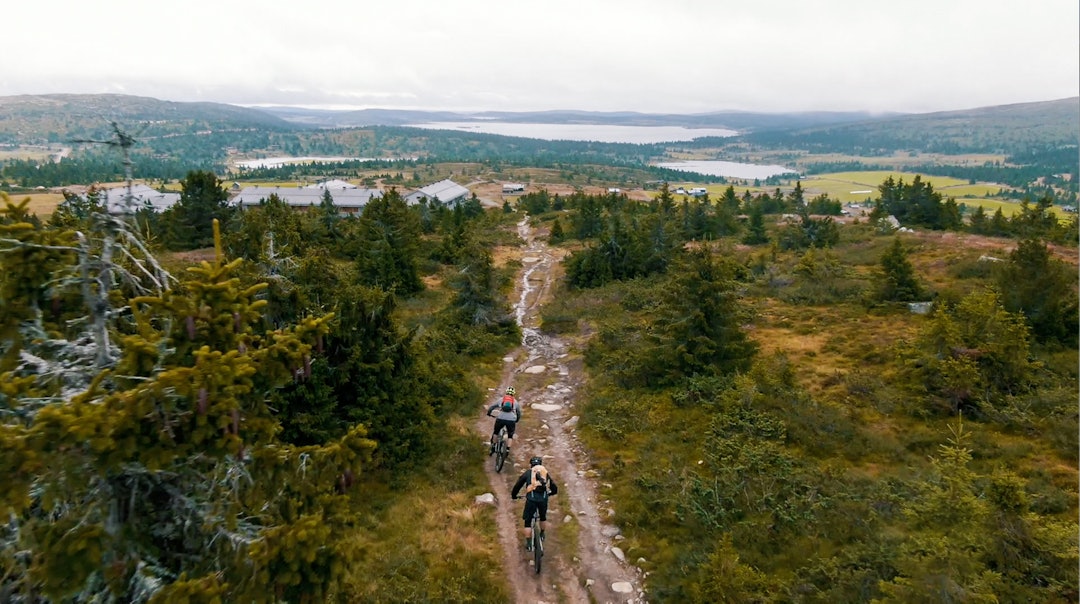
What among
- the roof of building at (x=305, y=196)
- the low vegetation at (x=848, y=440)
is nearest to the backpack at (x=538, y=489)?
the low vegetation at (x=848, y=440)

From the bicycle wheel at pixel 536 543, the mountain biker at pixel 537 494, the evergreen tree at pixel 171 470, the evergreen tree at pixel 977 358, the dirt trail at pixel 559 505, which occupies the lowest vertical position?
the dirt trail at pixel 559 505

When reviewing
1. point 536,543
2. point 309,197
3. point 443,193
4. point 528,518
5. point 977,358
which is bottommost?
point 536,543

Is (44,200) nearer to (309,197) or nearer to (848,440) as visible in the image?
(309,197)

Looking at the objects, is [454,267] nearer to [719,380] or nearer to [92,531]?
[719,380]

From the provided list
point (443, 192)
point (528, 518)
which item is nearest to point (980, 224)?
point (528, 518)

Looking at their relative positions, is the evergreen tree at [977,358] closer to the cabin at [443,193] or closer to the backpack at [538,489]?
the backpack at [538,489]

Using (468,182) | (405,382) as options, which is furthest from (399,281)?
(468,182)
